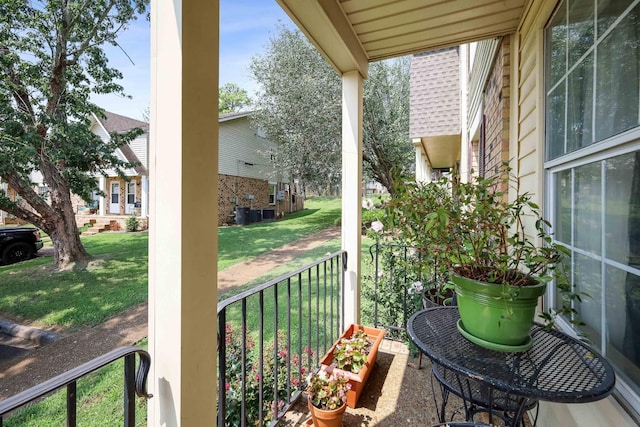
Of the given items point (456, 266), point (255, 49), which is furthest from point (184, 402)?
point (255, 49)

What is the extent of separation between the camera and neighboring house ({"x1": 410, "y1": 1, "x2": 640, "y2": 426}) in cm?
88

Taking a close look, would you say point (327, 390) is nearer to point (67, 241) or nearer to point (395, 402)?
point (395, 402)

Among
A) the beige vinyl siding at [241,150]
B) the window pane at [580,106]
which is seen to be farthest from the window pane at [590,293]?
the beige vinyl siding at [241,150]

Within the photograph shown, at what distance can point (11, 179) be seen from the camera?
3566mm

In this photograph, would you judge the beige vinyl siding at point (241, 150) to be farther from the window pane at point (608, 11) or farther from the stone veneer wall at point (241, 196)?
the window pane at point (608, 11)

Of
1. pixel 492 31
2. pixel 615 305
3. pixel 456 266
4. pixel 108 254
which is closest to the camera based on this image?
pixel 615 305

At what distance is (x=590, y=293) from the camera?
1.11m

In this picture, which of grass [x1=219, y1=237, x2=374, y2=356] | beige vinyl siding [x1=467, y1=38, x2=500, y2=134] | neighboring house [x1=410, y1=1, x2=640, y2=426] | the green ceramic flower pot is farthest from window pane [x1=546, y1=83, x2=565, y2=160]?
grass [x1=219, y1=237, x2=374, y2=356]

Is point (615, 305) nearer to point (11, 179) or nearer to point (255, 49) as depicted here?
point (11, 179)

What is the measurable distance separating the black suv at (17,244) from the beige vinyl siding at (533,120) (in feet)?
26.1

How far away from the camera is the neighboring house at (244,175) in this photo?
11.8 m

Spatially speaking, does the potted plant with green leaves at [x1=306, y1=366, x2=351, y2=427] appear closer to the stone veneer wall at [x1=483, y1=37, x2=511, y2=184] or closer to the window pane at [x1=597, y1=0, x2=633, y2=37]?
the stone veneer wall at [x1=483, y1=37, x2=511, y2=184]

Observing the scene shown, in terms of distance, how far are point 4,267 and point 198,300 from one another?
7.25 meters

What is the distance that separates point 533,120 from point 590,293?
1.12 meters
